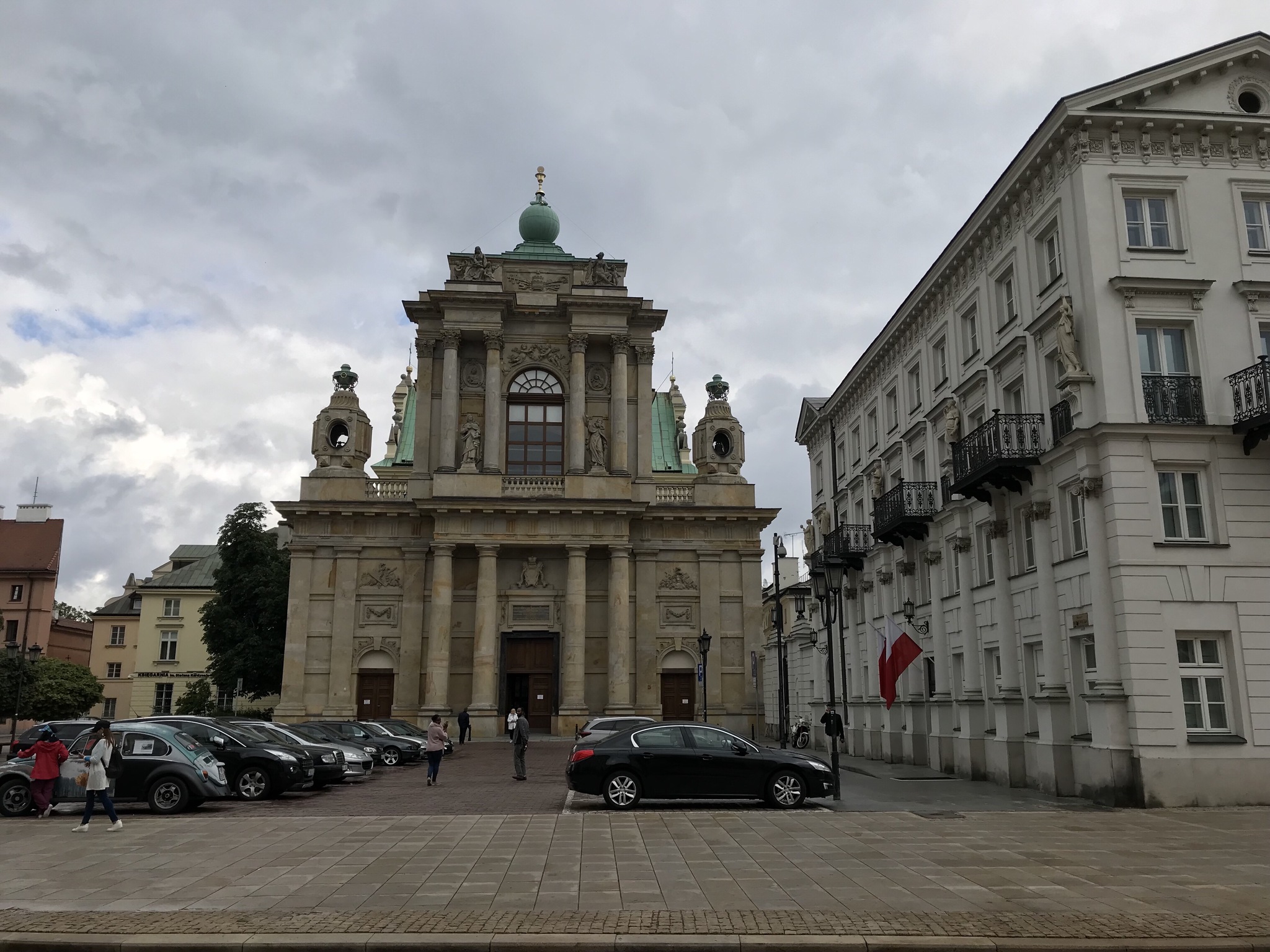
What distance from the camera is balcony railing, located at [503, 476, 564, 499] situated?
1973 inches

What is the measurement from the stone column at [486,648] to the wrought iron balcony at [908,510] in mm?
21441

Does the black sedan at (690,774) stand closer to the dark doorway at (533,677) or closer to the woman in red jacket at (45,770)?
the woman in red jacket at (45,770)

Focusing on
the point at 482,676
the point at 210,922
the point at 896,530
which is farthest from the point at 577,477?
the point at 210,922

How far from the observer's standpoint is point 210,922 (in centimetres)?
1017

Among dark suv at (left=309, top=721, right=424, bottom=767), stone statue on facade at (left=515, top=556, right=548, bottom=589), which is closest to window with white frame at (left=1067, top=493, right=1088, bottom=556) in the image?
dark suv at (left=309, top=721, right=424, bottom=767)

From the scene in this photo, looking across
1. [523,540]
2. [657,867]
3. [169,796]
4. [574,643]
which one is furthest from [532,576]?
[657,867]

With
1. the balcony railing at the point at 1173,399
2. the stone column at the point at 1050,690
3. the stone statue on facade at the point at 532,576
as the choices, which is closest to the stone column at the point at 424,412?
the stone statue on facade at the point at 532,576

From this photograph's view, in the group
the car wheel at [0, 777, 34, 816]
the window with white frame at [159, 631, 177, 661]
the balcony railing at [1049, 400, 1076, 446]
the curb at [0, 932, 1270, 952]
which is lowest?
the curb at [0, 932, 1270, 952]

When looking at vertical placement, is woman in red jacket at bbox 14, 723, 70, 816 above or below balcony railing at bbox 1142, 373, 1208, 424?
below

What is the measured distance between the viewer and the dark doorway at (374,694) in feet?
160

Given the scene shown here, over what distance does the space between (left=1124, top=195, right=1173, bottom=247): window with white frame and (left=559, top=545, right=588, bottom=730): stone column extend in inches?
→ 1213

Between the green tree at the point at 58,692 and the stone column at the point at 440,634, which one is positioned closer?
the stone column at the point at 440,634

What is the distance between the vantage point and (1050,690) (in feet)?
73.6

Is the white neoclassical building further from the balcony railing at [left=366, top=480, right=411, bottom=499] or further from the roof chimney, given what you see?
the roof chimney
